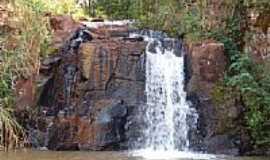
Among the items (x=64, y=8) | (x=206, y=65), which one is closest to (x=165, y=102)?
(x=206, y=65)

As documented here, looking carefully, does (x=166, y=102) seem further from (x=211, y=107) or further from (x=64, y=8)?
(x=64, y=8)

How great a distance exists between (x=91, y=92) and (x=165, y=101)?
184 cm

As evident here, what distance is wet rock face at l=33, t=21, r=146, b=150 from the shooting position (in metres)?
14.2

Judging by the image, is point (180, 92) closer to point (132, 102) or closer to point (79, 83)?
point (132, 102)

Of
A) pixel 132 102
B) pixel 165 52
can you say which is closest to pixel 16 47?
pixel 132 102

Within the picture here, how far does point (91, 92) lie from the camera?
1478cm

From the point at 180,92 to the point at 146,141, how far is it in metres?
1.54

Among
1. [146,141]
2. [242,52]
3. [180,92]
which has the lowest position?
[146,141]

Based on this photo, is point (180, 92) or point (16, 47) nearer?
point (16, 47)

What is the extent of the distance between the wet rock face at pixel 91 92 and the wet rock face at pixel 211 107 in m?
1.29

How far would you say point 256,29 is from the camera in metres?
15.3

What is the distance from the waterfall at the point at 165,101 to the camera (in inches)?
575

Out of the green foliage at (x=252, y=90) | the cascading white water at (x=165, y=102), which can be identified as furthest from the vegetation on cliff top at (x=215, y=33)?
the cascading white water at (x=165, y=102)

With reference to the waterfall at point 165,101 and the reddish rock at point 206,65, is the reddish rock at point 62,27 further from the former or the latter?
the reddish rock at point 206,65
